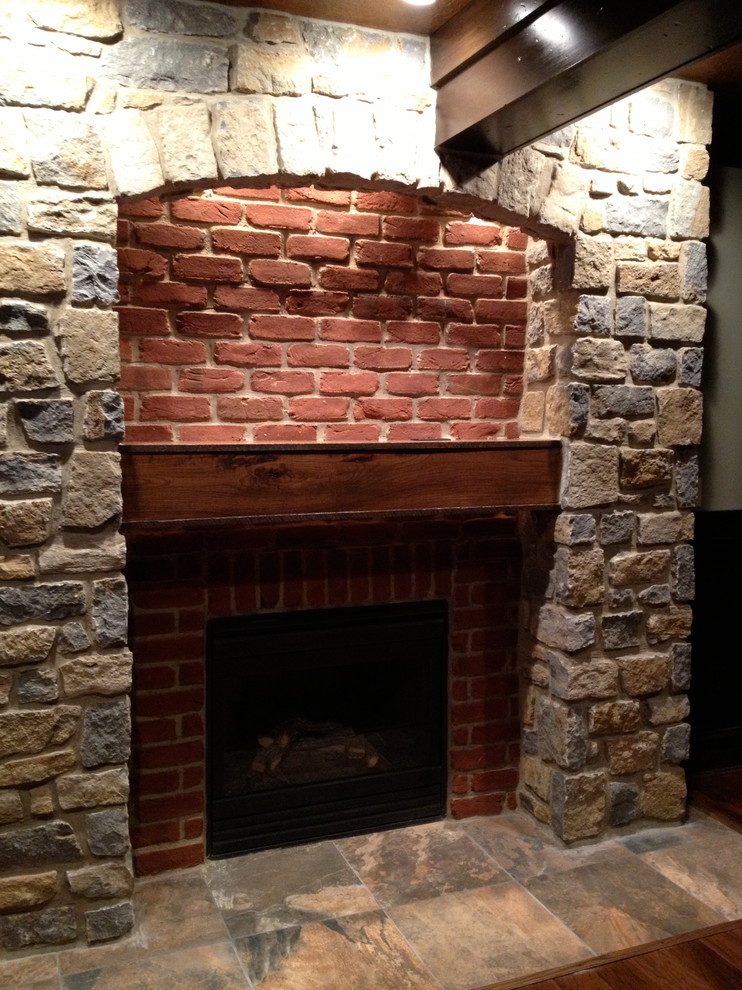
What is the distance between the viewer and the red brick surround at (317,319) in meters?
2.48

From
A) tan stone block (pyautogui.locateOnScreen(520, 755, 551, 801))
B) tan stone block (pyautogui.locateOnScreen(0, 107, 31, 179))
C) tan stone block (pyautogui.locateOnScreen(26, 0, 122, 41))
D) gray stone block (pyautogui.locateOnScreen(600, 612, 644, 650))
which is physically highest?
tan stone block (pyautogui.locateOnScreen(26, 0, 122, 41))

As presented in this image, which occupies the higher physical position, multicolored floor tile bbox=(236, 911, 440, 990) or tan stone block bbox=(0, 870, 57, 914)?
tan stone block bbox=(0, 870, 57, 914)

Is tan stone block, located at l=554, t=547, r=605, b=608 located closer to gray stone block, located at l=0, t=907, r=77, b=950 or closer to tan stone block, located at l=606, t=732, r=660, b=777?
tan stone block, located at l=606, t=732, r=660, b=777

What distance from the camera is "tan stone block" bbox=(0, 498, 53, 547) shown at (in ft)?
6.81

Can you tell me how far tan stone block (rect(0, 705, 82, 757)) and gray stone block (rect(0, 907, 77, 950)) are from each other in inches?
17.1

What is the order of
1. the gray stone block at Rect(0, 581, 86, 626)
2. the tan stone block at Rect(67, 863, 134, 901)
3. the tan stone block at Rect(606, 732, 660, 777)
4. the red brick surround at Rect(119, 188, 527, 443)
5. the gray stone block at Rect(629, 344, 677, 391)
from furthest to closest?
1. the tan stone block at Rect(606, 732, 660, 777)
2. the gray stone block at Rect(629, 344, 677, 391)
3. the red brick surround at Rect(119, 188, 527, 443)
4. the tan stone block at Rect(67, 863, 134, 901)
5. the gray stone block at Rect(0, 581, 86, 626)

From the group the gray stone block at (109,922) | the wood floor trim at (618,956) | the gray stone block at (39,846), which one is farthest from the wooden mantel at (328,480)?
the wood floor trim at (618,956)

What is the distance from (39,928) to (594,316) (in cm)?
233

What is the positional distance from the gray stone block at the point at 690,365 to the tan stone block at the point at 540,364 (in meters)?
0.43

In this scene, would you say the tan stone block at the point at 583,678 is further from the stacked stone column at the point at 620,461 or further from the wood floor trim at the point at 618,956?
the wood floor trim at the point at 618,956

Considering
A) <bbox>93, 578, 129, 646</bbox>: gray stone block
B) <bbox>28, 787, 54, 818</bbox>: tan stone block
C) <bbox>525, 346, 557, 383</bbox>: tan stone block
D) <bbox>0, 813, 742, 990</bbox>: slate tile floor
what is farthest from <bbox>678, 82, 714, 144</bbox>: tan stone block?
<bbox>28, 787, 54, 818</bbox>: tan stone block

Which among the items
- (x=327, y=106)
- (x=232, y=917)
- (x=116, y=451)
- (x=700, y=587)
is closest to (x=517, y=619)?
(x=700, y=587)

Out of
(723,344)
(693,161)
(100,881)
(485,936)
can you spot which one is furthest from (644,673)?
(100,881)

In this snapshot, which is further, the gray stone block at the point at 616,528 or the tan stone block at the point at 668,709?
the tan stone block at the point at 668,709
